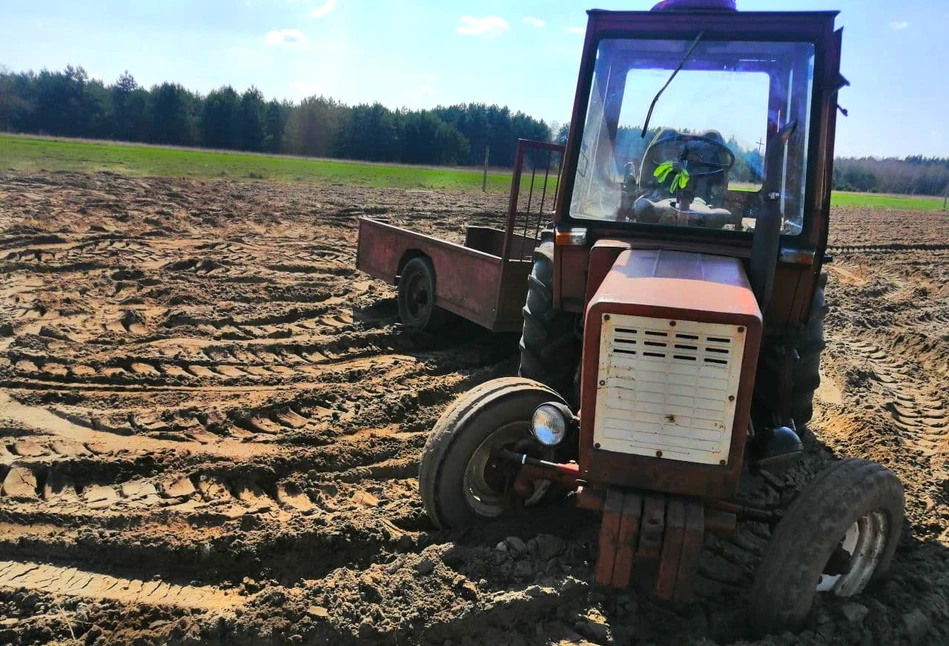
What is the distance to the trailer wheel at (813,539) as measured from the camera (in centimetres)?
286

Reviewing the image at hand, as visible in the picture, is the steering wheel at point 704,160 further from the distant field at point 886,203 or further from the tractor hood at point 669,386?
the distant field at point 886,203

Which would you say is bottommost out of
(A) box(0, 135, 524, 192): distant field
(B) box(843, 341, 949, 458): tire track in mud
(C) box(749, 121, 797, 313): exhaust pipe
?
(B) box(843, 341, 949, 458): tire track in mud

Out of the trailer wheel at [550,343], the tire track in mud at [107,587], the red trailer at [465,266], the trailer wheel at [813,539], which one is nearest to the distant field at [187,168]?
the red trailer at [465,266]

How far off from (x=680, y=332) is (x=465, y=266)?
384 cm

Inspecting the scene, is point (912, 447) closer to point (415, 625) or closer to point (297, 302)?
point (415, 625)

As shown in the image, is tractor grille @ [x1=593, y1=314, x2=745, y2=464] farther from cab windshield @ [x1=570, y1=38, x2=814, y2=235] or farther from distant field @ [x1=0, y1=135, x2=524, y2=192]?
distant field @ [x1=0, y1=135, x2=524, y2=192]

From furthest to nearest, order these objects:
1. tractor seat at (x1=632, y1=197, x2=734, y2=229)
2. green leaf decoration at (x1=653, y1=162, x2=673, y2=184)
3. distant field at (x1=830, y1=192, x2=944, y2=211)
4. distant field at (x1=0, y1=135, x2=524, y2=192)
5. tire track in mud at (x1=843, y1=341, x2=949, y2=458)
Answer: distant field at (x1=830, y1=192, x2=944, y2=211) → distant field at (x1=0, y1=135, x2=524, y2=192) → tire track in mud at (x1=843, y1=341, x2=949, y2=458) → green leaf decoration at (x1=653, y1=162, x2=673, y2=184) → tractor seat at (x1=632, y1=197, x2=734, y2=229)

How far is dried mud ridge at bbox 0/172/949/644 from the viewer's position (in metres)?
3.04

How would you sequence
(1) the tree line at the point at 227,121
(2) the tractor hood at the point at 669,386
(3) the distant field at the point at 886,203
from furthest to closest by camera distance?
(1) the tree line at the point at 227,121 → (3) the distant field at the point at 886,203 → (2) the tractor hood at the point at 669,386

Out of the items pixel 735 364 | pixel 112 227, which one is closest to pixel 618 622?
pixel 735 364

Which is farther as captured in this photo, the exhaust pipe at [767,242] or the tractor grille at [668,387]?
the exhaust pipe at [767,242]

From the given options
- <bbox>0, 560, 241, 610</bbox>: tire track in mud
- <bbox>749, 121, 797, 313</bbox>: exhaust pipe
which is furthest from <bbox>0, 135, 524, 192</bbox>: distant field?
<bbox>749, 121, 797, 313</bbox>: exhaust pipe

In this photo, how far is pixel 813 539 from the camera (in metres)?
2.85

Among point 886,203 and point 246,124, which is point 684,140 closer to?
point 886,203
